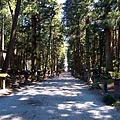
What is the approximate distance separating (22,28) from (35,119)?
2590 centimetres

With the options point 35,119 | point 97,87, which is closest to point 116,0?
point 97,87

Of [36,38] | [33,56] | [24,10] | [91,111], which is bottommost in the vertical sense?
[91,111]

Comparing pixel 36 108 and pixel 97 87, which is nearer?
pixel 36 108

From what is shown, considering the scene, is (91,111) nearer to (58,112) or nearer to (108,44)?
(58,112)

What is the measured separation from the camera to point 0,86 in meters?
18.0

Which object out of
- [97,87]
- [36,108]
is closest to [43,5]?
[97,87]

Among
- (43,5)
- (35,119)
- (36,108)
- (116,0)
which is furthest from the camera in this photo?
(43,5)

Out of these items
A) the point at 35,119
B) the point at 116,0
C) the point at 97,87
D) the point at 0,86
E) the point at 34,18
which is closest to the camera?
the point at 35,119

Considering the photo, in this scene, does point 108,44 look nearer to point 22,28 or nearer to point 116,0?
point 116,0

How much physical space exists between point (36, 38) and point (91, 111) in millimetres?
25128

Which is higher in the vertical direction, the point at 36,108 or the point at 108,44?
the point at 108,44

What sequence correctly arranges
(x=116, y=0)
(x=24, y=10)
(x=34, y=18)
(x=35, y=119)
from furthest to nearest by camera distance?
(x=34, y=18)
(x=24, y=10)
(x=116, y=0)
(x=35, y=119)

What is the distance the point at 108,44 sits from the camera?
25.6m

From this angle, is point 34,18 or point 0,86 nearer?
point 0,86
